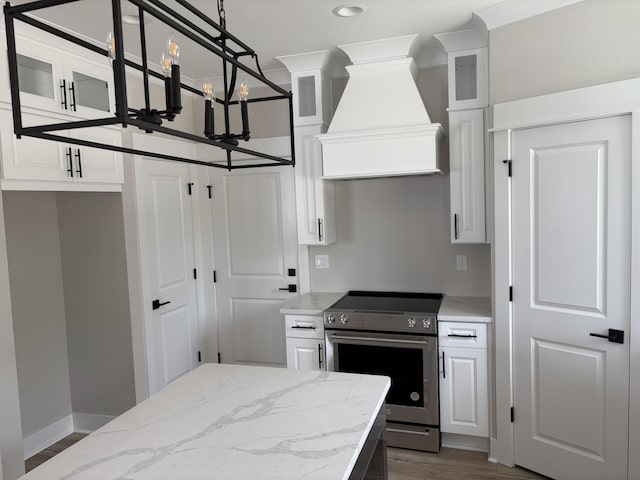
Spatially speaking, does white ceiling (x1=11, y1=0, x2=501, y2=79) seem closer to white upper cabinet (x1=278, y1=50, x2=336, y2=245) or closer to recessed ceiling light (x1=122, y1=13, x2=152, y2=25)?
recessed ceiling light (x1=122, y1=13, x2=152, y2=25)

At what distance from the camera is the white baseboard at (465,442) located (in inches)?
124

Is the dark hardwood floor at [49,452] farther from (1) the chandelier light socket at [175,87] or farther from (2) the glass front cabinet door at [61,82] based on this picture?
(1) the chandelier light socket at [175,87]

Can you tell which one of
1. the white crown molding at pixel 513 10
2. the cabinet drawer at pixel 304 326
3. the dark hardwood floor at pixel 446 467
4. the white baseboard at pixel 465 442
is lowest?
the dark hardwood floor at pixel 446 467

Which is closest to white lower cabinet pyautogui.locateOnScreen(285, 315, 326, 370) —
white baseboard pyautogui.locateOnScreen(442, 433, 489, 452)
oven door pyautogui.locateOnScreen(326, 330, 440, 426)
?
oven door pyautogui.locateOnScreen(326, 330, 440, 426)

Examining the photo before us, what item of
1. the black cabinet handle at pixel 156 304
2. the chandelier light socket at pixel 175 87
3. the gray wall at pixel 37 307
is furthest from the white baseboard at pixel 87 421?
the chandelier light socket at pixel 175 87

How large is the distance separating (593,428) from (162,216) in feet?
10.3

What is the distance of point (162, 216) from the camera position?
3.65 m

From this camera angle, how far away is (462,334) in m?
3.06

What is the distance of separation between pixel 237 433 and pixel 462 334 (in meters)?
1.92

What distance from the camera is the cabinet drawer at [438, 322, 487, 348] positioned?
9.92 feet

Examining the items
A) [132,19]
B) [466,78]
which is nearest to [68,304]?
[132,19]

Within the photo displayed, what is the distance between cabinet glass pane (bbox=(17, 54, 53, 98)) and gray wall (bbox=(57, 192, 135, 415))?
849 mm

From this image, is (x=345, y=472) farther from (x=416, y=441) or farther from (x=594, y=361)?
(x=416, y=441)

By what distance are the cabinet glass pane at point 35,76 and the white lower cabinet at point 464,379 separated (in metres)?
2.76
